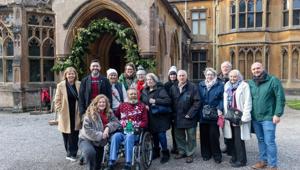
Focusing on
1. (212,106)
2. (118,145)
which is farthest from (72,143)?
(212,106)

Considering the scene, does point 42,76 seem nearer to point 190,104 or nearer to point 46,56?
point 46,56

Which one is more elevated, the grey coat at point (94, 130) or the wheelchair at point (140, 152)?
the grey coat at point (94, 130)

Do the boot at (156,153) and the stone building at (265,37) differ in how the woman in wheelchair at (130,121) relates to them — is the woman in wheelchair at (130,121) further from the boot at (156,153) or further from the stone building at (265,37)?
the stone building at (265,37)

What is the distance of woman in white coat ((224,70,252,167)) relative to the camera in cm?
584

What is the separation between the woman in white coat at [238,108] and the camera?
19.2 ft

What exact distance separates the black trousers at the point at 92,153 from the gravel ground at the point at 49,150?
74 cm

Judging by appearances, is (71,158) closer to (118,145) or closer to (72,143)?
(72,143)

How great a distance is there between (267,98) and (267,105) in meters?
0.12

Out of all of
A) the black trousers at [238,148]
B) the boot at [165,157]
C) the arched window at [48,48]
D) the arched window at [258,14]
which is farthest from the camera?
the arched window at [258,14]

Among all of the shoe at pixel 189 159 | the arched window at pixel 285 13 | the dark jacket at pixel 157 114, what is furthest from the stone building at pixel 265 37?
the dark jacket at pixel 157 114

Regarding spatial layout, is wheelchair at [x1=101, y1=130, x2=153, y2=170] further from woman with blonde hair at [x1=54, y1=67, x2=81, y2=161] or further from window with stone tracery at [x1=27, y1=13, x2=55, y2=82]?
window with stone tracery at [x1=27, y1=13, x2=55, y2=82]

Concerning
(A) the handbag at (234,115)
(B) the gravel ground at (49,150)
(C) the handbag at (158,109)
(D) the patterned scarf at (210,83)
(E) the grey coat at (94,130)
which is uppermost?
(D) the patterned scarf at (210,83)

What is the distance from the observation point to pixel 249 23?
22156mm

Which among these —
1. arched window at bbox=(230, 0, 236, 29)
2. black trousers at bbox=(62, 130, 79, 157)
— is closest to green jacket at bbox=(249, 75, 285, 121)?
black trousers at bbox=(62, 130, 79, 157)
